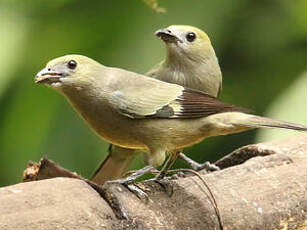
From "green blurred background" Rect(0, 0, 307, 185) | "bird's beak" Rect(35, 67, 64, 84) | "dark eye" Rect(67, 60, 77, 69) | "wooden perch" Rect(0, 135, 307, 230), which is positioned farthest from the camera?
"green blurred background" Rect(0, 0, 307, 185)

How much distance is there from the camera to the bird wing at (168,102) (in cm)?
346

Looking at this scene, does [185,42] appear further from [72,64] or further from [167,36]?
[72,64]

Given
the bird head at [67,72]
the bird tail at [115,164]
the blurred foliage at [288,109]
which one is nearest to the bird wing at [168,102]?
the bird head at [67,72]

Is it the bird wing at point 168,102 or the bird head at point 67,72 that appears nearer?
the bird head at point 67,72

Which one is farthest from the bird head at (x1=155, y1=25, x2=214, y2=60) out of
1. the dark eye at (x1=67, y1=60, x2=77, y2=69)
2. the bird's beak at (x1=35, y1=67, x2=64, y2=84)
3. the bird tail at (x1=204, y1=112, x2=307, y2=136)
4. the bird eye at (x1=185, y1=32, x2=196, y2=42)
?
the bird's beak at (x1=35, y1=67, x2=64, y2=84)

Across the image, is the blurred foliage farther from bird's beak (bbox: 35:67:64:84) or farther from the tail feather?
bird's beak (bbox: 35:67:64:84)

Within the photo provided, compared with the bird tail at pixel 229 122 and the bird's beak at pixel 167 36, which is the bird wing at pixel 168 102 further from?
the bird's beak at pixel 167 36

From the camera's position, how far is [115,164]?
421cm

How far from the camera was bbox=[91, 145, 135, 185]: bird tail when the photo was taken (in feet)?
13.7

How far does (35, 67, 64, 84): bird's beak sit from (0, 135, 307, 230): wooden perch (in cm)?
36

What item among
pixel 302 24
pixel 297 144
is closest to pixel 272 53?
pixel 302 24

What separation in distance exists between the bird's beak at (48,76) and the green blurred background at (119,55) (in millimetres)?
2146

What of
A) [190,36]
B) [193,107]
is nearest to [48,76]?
[193,107]

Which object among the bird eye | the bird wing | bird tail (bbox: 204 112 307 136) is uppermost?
the bird eye
